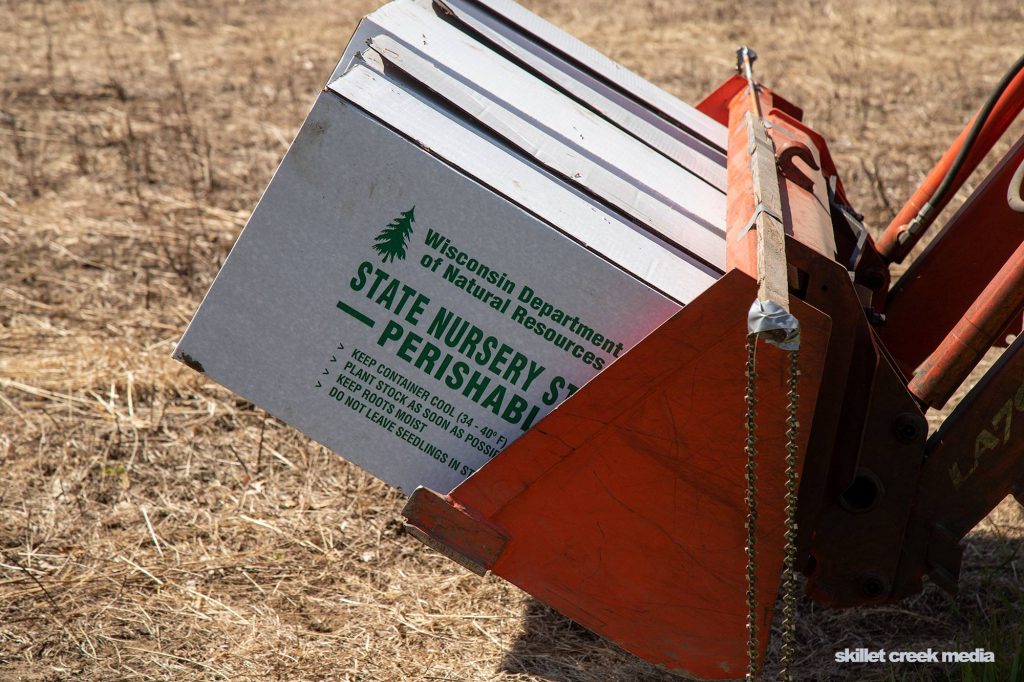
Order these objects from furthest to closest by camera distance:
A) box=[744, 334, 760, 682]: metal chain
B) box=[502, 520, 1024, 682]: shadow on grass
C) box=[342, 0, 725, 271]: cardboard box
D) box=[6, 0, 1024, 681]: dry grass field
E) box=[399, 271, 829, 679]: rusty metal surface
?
box=[6, 0, 1024, 681]: dry grass field < box=[502, 520, 1024, 682]: shadow on grass < box=[342, 0, 725, 271]: cardboard box < box=[399, 271, 829, 679]: rusty metal surface < box=[744, 334, 760, 682]: metal chain

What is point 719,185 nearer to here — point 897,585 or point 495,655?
point 897,585

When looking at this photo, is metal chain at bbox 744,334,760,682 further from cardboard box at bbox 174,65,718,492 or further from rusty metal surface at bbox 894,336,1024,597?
rusty metal surface at bbox 894,336,1024,597

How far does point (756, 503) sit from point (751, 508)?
0.11 m

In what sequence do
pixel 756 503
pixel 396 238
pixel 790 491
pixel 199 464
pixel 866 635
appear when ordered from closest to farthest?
1. pixel 790 491
2. pixel 756 503
3. pixel 396 238
4. pixel 866 635
5. pixel 199 464

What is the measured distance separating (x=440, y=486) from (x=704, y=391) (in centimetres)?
70

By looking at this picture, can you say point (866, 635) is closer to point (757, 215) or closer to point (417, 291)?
point (757, 215)

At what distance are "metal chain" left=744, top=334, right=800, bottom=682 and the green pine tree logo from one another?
81cm

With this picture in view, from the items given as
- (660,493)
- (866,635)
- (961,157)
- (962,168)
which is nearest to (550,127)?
(660,493)

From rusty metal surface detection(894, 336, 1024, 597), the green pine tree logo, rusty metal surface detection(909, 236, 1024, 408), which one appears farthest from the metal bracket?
the green pine tree logo

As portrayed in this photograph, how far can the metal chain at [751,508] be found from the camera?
207 cm

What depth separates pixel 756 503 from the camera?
7.52 feet

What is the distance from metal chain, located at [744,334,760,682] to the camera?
81.5 inches

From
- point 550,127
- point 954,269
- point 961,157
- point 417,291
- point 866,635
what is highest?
point 961,157

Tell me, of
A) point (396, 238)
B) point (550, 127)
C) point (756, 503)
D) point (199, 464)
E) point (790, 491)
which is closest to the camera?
point (790, 491)
